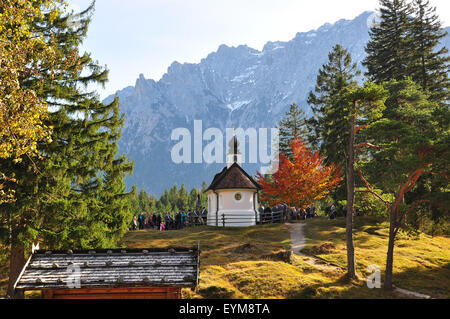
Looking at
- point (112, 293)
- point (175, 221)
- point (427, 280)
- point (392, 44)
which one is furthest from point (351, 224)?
point (392, 44)

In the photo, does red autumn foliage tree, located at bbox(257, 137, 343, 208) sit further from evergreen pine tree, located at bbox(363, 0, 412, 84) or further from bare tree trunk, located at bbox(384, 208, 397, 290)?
bare tree trunk, located at bbox(384, 208, 397, 290)

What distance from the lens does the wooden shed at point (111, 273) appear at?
11.6 metres

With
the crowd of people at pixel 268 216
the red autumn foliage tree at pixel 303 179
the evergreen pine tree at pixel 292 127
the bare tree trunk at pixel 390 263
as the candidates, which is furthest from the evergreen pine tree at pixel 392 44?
the bare tree trunk at pixel 390 263

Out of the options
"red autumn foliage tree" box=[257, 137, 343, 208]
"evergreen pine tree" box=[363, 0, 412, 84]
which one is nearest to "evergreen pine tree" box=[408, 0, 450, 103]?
"evergreen pine tree" box=[363, 0, 412, 84]

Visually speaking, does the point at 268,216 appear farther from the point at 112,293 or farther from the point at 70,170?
the point at 112,293

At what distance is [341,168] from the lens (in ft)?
121

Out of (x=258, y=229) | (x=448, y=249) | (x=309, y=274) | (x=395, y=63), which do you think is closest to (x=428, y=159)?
(x=309, y=274)

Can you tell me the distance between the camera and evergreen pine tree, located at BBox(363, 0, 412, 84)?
3744cm

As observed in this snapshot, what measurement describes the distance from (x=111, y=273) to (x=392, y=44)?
3733 centimetres

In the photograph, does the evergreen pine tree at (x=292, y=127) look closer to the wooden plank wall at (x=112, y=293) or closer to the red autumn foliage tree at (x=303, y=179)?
the red autumn foliage tree at (x=303, y=179)

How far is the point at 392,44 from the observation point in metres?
38.4

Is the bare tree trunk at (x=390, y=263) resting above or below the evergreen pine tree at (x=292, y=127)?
below

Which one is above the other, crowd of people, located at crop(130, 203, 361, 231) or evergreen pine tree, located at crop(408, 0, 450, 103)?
evergreen pine tree, located at crop(408, 0, 450, 103)
